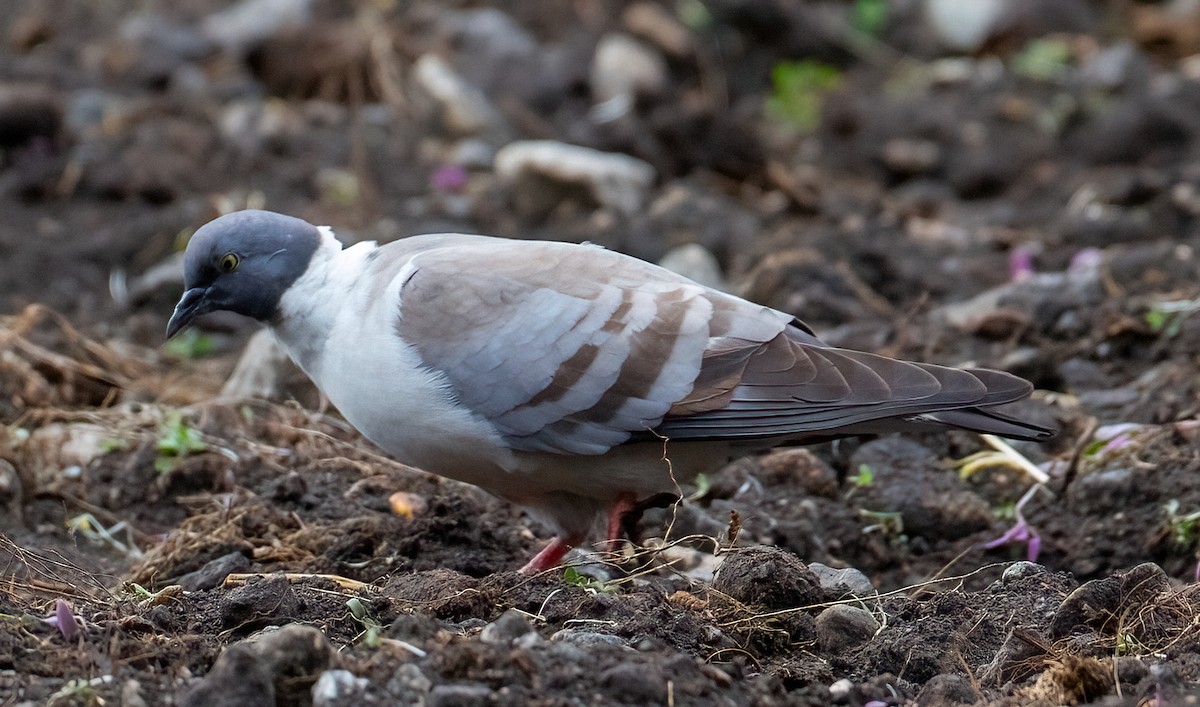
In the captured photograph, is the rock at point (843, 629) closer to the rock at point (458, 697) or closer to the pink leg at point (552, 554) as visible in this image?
the pink leg at point (552, 554)

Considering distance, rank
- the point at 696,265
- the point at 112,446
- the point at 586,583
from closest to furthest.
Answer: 1. the point at 586,583
2. the point at 112,446
3. the point at 696,265

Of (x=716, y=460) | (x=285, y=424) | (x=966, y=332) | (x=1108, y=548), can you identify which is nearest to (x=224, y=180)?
(x=285, y=424)

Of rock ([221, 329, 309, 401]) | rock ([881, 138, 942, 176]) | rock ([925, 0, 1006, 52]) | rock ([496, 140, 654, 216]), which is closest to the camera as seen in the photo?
rock ([221, 329, 309, 401])

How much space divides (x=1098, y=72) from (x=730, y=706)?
695cm

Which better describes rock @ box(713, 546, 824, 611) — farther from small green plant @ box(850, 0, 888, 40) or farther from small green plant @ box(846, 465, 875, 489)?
small green plant @ box(850, 0, 888, 40)

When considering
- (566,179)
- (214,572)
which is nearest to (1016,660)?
(214,572)

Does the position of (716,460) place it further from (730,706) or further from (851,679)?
(730,706)

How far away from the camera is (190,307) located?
4102 millimetres

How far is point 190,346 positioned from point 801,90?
4.46 m

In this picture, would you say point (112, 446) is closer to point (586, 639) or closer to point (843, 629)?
point (586, 639)

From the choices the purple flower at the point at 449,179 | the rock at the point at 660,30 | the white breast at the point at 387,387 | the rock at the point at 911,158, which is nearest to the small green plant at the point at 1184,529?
the white breast at the point at 387,387

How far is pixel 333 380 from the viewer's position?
383 centimetres

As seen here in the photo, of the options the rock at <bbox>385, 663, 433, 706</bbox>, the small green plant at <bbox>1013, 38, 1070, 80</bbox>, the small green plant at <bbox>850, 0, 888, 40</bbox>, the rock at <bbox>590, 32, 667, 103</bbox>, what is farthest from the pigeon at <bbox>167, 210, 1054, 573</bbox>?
the small green plant at <bbox>850, 0, 888, 40</bbox>

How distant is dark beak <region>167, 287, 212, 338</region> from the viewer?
4074 millimetres
